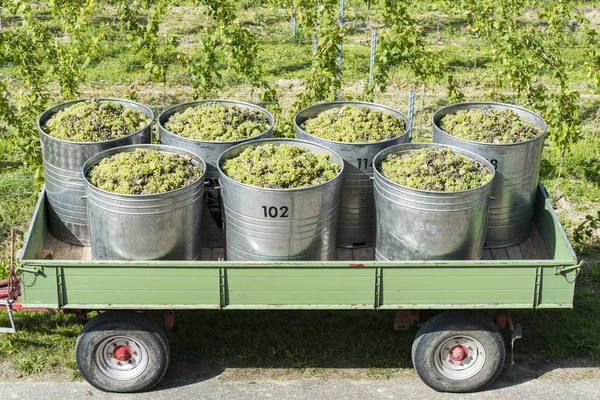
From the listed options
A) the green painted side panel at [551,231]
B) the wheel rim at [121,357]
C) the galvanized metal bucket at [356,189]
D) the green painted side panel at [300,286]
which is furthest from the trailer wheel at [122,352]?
the green painted side panel at [551,231]

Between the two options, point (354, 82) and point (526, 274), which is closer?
point (526, 274)

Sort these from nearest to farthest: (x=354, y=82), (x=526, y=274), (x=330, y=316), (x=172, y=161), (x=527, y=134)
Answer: (x=526, y=274) < (x=172, y=161) < (x=527, y=134) < (x=330, y=316) < (x=354, y=82)

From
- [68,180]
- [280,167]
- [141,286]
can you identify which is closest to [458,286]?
[280,167]

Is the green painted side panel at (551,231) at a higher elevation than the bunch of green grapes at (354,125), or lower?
lower

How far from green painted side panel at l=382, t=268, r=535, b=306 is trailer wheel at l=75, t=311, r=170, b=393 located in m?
1.89

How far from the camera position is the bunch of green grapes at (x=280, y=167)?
21.9 ft

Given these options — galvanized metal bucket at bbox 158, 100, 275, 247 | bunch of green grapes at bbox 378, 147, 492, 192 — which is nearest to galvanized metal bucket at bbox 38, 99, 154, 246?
galvanized metal bucket at bbox 158, 100, 275, 247

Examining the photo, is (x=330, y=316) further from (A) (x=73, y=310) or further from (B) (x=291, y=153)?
(A) (x=73, y=310)

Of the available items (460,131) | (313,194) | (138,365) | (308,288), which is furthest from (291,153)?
(138,365)

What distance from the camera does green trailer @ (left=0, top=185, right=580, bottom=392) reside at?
647cm

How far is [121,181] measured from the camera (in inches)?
262

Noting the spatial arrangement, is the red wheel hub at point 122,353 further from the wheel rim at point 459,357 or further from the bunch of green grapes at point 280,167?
the wheel rim at point 459,357

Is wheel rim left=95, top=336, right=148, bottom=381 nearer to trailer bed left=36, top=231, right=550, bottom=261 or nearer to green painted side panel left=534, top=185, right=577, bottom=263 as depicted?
trailer bed left=36, top=231, right=550, bottom=261

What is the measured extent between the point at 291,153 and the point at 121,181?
141 cm
